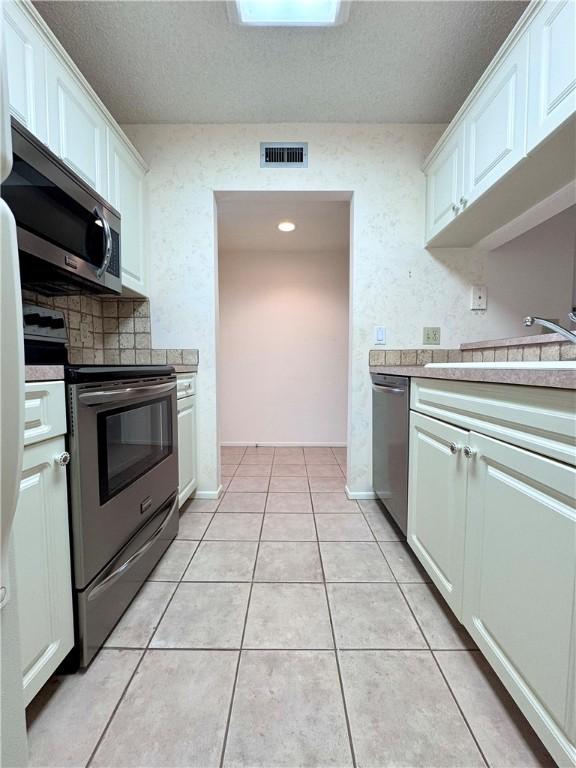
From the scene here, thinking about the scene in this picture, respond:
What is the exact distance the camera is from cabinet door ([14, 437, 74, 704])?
0.73m

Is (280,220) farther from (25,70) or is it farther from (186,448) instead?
(186,448)

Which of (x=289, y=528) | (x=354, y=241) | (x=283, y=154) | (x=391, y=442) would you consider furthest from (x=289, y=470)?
(x=283, y=154)

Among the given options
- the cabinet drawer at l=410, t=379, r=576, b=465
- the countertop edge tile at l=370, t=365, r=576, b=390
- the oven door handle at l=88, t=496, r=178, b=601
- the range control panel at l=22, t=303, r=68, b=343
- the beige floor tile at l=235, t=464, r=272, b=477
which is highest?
the range control panel at l=22, t=303, r=68, b=343

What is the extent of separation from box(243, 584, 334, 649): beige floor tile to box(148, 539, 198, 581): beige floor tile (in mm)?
364

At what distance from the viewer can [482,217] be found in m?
1.68

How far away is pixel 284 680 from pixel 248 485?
156cm

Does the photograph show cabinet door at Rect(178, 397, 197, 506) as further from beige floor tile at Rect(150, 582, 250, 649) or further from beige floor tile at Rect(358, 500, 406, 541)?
beige floor tile at Rect(358, 500, 406, 541)

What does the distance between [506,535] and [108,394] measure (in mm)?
1183

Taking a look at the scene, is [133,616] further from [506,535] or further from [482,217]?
[482,217]

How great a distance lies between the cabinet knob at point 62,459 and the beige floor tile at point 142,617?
2.11 feet

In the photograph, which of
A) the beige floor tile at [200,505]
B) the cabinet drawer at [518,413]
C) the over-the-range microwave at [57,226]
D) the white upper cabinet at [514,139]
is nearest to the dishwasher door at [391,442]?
the cabinet drawer at [518,413]

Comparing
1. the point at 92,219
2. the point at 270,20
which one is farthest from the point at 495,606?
the point at 270,20

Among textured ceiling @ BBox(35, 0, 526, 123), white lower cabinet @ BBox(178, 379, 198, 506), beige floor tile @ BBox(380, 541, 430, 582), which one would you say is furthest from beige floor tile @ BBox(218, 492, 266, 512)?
textured ceiling @ BBox(35, 0, 526, 123)

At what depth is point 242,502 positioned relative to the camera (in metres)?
2.12
